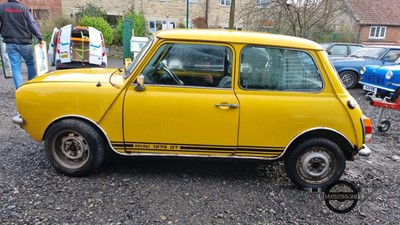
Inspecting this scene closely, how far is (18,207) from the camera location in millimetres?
3080

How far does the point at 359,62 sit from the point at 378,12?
78.4ft

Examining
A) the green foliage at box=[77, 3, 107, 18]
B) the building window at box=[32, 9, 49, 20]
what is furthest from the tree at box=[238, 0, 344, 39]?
the building window at box=[32, 9, 49, 20]

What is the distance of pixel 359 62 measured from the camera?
11062mm

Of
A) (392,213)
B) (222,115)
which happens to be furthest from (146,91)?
(392,213)

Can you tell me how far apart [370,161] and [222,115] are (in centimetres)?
274

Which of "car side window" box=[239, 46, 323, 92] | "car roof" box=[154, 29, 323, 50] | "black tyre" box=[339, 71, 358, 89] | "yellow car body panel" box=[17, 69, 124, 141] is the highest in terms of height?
"car roof" box=[154, 29, 323, 50]

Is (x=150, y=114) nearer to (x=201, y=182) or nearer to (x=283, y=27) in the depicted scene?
(x=201, y=182)

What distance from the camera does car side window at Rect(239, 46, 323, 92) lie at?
139 inches

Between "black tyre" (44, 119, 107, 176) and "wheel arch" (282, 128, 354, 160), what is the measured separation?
86.8 inches

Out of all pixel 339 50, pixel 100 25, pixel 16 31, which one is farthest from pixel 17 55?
pixel 100 25

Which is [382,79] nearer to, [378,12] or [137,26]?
[137,26]

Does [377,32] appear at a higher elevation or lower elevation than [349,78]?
higher

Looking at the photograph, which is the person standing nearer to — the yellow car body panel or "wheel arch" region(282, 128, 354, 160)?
the yellow car body panel

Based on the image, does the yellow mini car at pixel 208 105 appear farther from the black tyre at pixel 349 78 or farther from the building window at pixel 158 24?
the building window at pixel 158 24
